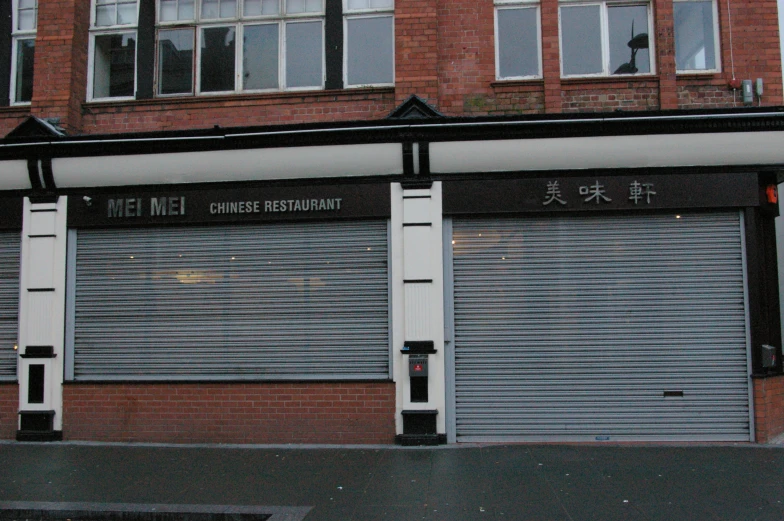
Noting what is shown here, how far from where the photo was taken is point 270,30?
29.0 ft

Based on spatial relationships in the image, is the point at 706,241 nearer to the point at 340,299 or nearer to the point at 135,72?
the point at 340,299

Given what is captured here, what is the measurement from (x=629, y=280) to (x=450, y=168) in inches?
110

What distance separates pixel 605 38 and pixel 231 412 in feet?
24.1

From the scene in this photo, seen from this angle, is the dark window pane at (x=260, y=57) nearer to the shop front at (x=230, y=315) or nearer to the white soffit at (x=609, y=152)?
the shop front at (x=230, y=315)

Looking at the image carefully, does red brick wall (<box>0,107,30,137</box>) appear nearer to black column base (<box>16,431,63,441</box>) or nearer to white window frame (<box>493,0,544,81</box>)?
black column base (<box>16,431,63,441</box>)

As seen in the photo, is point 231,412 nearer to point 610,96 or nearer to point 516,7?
point 610,96

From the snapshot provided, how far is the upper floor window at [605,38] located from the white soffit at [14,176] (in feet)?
25.3

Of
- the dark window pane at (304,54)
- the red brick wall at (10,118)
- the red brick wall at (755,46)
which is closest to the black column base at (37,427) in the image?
the red brick wall at (10,118)

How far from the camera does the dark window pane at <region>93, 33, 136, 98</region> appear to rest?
8.98 metres

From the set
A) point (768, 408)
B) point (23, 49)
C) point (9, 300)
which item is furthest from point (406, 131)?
point (23, 49)

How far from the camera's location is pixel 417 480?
6.13m

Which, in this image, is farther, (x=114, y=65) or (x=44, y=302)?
(x=114, y=65)

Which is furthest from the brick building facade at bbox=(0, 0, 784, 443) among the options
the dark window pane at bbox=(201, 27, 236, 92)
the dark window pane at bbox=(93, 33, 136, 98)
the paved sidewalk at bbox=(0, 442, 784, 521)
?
the paved sidewalk at bbox=(0, 442, 784, 521)

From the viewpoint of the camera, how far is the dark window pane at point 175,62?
888 centimetres
